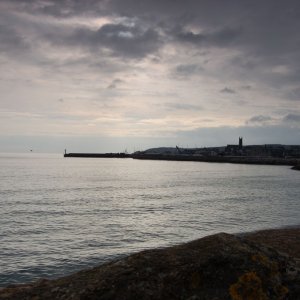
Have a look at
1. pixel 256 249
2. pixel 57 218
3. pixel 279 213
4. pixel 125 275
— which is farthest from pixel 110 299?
pixel 279 213

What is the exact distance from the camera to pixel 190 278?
5051mm

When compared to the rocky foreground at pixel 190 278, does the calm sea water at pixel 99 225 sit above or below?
below

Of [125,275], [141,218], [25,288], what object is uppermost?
[125,275]

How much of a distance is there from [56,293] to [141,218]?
97.8ft

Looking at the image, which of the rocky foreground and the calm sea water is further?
the calm sea water

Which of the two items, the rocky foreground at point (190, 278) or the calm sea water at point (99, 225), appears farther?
the calm sea water at point (99, 225)

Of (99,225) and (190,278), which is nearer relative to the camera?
(190,278)

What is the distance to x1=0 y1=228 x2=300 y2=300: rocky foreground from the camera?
492 cm

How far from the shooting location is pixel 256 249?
5.65 m

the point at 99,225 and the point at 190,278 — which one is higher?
the point at 190,278

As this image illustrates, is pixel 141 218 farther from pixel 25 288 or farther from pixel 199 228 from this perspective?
pixel 25 288

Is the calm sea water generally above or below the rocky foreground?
below

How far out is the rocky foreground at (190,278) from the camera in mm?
4918

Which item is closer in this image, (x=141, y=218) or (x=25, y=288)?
(x=25, y=288)
